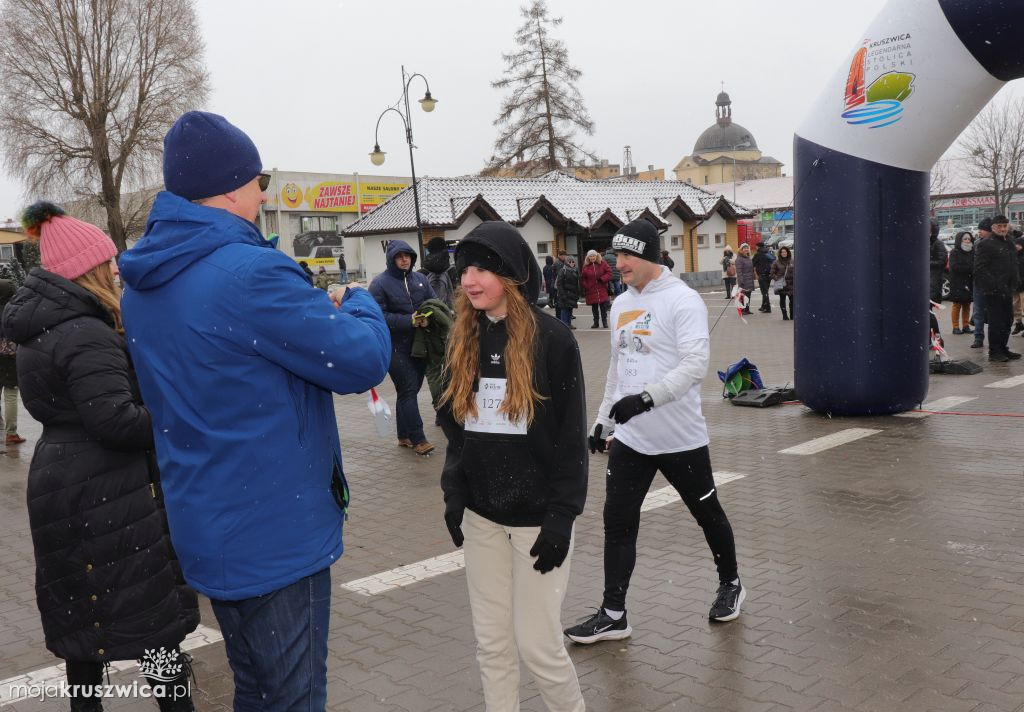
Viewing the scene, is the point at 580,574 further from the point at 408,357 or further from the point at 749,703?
the point at 408,357

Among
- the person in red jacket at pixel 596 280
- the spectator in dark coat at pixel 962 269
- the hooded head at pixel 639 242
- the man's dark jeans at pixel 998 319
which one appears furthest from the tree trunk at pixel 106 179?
the hooded head at pixel 639 242

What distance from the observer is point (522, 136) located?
48.7m

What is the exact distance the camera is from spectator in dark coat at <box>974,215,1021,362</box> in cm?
1228

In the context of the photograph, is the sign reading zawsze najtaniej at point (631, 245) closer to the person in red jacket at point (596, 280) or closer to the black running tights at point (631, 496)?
the black running tights at point (631, 496)

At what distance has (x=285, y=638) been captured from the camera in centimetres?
226

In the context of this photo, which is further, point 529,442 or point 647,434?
point 647,434

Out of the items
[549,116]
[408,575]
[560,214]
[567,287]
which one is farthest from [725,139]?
[408,575]

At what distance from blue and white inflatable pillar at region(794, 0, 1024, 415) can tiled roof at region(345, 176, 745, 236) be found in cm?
2277

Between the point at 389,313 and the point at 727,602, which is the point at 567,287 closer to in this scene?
the point at 389,313

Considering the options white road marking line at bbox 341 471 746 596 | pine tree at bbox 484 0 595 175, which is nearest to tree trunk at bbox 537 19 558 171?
pine tree at bbox 484 0 595 175

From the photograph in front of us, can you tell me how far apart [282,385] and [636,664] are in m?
2.39

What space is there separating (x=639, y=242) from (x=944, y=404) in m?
6.97

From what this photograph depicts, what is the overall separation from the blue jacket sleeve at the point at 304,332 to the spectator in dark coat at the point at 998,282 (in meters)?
12.2

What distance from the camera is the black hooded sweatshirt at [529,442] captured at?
2.93m
